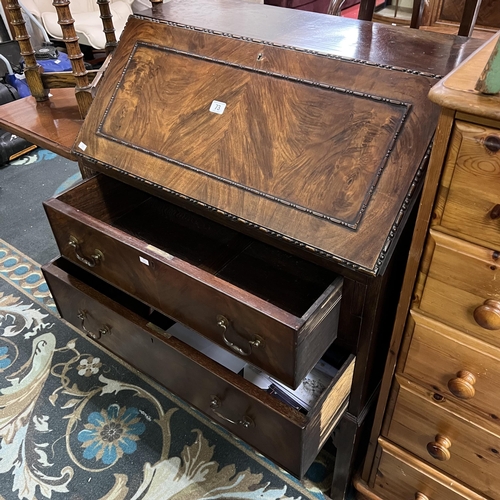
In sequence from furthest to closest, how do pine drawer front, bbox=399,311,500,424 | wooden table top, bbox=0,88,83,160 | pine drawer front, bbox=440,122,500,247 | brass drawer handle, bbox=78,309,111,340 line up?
wooden table top, bbox=0,88,83,160, brass drawer handle, bbox=78,309,111,340, pine drawer front, bbox=399,311,500,424, pine drawer front, bbox=440,122,500,247

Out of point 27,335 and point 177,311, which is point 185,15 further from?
point 27,335

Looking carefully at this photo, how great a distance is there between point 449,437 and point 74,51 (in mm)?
1201

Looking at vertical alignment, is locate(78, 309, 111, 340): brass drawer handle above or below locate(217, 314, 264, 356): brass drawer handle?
below

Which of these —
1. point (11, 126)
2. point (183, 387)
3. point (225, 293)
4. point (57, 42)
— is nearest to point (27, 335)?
point (11, 126)

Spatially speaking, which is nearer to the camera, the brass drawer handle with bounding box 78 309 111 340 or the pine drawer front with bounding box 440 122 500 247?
the pine drawer front with bounding box 440 122 500 247

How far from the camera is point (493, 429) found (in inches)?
28.6

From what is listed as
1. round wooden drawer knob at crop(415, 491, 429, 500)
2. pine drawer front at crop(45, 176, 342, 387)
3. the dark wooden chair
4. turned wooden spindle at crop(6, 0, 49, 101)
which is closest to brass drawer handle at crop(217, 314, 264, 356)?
pine drawer front at crop(45, 176, 342, 387)

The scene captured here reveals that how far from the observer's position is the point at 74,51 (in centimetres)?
121

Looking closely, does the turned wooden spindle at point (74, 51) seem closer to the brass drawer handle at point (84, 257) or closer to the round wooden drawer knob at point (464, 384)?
the brass drawer handle at point (84, 257)

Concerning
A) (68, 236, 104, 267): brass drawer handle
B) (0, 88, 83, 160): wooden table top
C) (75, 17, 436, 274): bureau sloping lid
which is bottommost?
(68, 236, 104, 267): brass drawer handle

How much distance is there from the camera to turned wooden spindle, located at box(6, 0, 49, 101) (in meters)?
1.29

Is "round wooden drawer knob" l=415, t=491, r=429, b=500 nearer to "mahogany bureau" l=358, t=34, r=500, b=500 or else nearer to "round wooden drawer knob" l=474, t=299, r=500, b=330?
"mahogany bureau" l=358, t=34, r=500, b=500

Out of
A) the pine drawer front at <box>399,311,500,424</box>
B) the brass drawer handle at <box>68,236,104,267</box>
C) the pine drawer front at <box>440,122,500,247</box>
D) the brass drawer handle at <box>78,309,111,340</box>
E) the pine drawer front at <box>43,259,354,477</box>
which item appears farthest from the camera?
the brass drawer handle at <box>78,309,111,340</box>

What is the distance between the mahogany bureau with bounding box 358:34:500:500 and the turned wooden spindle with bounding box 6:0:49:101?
1230 mm
